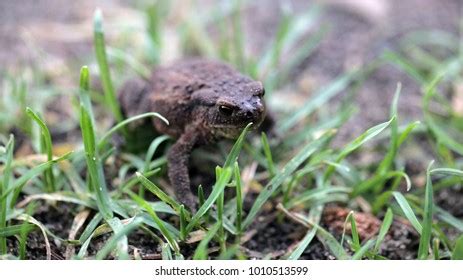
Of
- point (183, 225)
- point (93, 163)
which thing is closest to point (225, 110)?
point (183, 225)

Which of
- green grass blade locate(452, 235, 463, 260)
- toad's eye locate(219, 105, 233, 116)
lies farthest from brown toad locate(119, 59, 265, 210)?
green grass blade locate(452, 235, 463, 260)

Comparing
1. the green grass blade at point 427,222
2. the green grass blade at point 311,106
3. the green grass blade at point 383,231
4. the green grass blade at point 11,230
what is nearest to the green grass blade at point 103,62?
the green grass blade at point 11,230

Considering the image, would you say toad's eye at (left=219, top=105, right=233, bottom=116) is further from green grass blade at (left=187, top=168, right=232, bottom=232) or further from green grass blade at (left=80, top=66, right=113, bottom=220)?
green grass blade at (left=80, top=66, right=113, bottom=220)

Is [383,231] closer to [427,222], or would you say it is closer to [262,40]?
[427,222]

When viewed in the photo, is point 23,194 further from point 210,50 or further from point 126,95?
point 210,50

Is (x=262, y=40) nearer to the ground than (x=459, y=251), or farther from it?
farther from it

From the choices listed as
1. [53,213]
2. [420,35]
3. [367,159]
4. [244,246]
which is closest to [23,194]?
[53,213]

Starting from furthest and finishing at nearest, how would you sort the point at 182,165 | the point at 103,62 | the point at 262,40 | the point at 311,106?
the point at 262,40 → the point at 311,106 → the point at 103,62 → the point at 182,165

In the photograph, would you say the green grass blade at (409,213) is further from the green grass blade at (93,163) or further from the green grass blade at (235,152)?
the green grass blade at (93,163)
